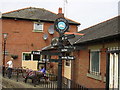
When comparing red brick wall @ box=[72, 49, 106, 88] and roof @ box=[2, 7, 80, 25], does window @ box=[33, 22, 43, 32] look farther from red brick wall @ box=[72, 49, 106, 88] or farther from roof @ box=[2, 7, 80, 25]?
red brick wall @ box=[72, 49, 106, 88]

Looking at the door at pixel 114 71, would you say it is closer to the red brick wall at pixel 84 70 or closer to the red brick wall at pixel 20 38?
the red brick wall at pixel 84 70

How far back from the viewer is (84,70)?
955cm

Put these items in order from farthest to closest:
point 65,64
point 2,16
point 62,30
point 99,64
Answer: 1. point 2,16
2. point 65,64
3. point 99,64
4. point 62,30

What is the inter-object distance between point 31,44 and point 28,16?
3.38 m

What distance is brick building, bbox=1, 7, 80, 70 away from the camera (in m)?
20.0

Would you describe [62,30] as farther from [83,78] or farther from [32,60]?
[32,60]

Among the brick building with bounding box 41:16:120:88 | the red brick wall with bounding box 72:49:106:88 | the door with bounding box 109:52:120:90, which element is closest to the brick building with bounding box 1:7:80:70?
the brick building with bounding box 41:16:120:88

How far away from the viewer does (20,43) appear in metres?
20.2

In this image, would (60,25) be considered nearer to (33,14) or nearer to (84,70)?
(84,70)

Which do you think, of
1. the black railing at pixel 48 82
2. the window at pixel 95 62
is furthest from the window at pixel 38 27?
the window at pixel 95 62

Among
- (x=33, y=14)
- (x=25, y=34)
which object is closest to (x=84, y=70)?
(x=25, y=34)

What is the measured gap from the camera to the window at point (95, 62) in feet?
27.1

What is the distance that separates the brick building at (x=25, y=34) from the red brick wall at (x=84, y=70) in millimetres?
9686

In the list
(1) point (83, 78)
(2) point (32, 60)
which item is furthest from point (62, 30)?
(2) point (32, 60)
